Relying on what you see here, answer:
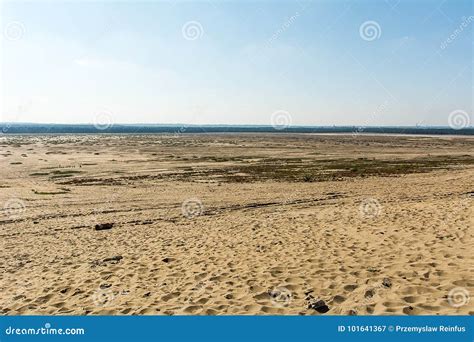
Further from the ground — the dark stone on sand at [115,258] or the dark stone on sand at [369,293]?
the dark stone on sand at [369,293]

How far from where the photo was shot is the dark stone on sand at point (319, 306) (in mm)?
8227

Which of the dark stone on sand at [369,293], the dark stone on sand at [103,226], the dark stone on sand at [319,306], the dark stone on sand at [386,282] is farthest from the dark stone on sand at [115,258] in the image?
the dark stone on sand at [386,282]

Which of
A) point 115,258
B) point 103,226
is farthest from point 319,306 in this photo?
point 103,226

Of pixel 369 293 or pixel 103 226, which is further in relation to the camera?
pixel 103 226

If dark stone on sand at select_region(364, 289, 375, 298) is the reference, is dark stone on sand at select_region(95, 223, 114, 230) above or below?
below

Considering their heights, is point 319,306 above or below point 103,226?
above

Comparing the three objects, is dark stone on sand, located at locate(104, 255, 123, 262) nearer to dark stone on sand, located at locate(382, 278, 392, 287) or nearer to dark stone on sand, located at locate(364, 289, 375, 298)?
dark stone on sand, located at locate(364, 289, 375, 298)

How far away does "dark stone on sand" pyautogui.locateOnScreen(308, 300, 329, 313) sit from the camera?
27.0ft

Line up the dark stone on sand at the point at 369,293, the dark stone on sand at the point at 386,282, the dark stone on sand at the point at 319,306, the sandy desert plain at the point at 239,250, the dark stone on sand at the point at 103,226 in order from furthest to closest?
the dark stone on sand at the point at 103,226
the dark stone on sand at the point at 386,282
the sandy desert plain at the point at 239,250
the dark stone on sand at the point at 369,293
the dark stone on sand at the point at 319,306

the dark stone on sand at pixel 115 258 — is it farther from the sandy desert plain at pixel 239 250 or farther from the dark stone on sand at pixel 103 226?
the dark stone on sand at pixel 103 226

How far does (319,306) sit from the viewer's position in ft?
27.3

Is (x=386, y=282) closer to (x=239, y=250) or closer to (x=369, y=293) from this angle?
(x=369, y=293)

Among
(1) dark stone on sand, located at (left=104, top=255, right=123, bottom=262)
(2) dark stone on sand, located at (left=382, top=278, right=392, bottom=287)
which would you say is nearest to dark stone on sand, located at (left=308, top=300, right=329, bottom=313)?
(2) dark stone on sand, located at (left=382, top=278, right=392, bottom=287)
